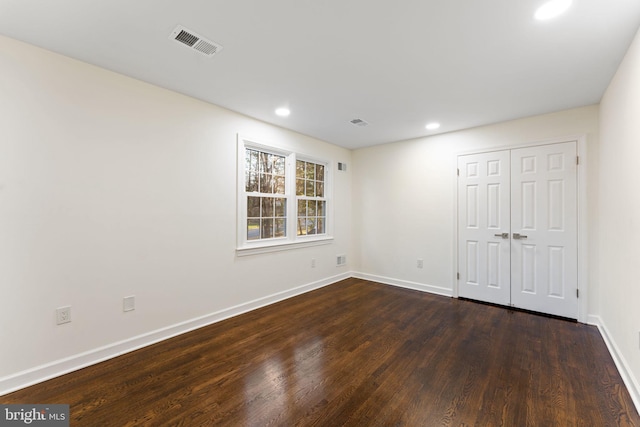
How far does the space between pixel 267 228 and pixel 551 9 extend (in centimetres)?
343

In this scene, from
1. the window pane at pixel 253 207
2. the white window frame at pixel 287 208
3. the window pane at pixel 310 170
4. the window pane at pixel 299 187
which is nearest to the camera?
the white window frame at pixel 287 208

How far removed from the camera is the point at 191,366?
2.23 meters

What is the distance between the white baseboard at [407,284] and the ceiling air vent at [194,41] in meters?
4.13

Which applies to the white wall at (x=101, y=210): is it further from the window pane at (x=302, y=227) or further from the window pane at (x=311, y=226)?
the window pane at (x=311, y=226)

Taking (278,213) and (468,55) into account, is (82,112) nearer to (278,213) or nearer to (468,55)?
(278,213)

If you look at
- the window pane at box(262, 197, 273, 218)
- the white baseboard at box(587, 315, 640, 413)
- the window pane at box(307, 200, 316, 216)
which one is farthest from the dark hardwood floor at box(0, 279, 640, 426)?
the window pane at box(307, 200, 316, 216)

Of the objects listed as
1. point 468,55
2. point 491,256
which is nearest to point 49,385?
point 468,55

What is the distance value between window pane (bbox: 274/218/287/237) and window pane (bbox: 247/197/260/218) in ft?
1.32

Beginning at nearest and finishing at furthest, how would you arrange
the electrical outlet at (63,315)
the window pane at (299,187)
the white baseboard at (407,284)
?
the electrical outlet at (63,315) → the white baseboard at (407,284) → the window pane at (299,187)

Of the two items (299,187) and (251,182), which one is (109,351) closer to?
(251,182)

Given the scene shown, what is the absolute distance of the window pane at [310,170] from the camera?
455cm

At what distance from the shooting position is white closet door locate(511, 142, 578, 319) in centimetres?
319

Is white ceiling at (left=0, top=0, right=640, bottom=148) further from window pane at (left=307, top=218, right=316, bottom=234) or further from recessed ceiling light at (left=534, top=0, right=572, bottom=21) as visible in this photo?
window pane at (left=307, top=218, right=316, bottom=234)

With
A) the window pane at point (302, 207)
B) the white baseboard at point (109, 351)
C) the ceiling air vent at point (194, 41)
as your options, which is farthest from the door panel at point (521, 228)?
the ceiling air vent at point (194, 41)
